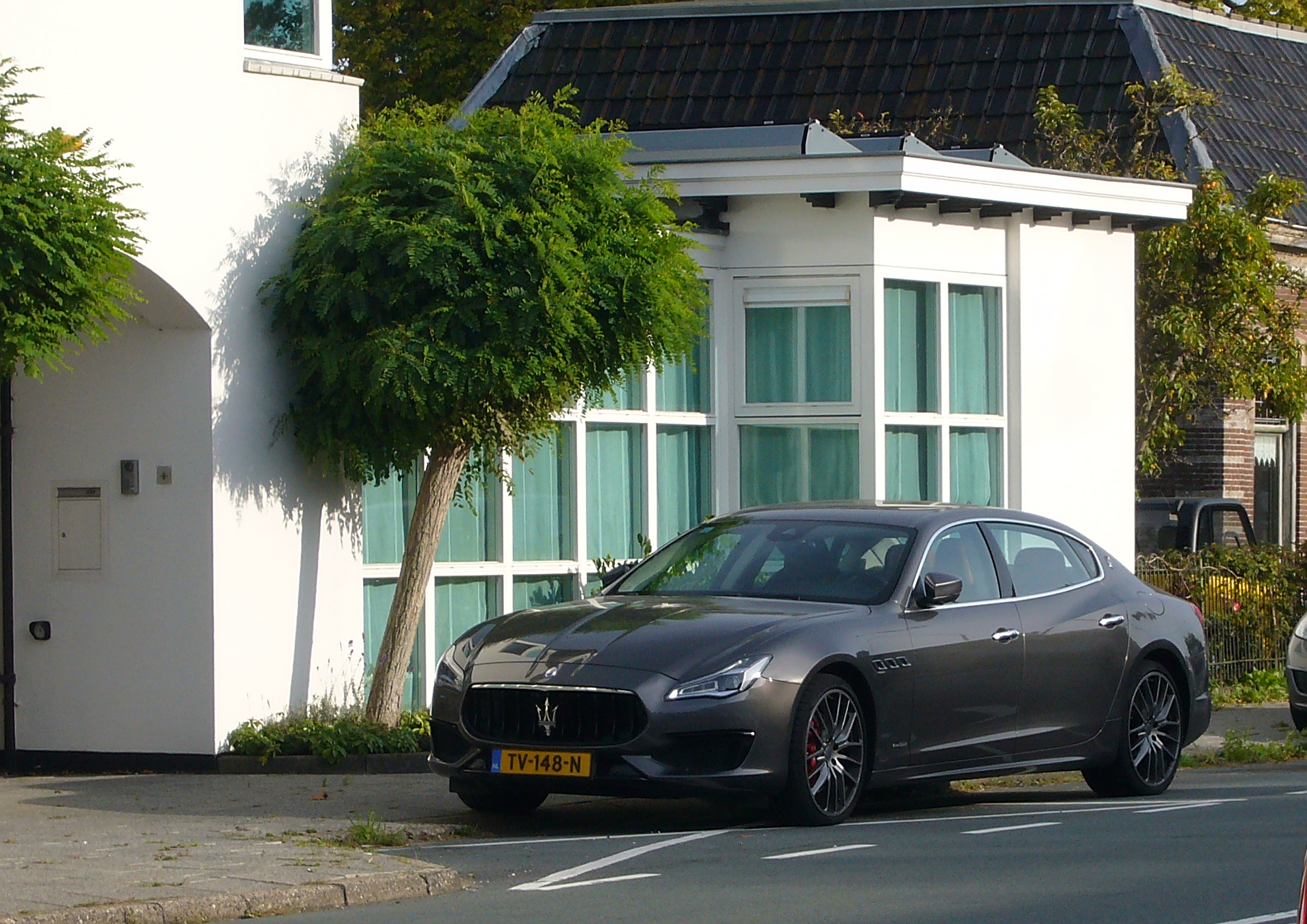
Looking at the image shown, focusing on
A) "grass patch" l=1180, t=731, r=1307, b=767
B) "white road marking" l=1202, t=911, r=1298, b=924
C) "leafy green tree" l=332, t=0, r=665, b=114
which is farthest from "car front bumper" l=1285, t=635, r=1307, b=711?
"leafy green tree" l=332, t=0, r=665, b=114

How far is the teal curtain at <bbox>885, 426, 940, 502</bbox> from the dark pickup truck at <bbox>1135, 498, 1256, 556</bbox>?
202 inches

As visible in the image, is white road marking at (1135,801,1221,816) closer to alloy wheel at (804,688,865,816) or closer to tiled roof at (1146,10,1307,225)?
alloy wheel at (804,688,865,816)

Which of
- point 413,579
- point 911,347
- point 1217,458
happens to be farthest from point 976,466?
point 1217,458

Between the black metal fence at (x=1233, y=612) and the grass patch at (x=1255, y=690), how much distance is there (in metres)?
0.10

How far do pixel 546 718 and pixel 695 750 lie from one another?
2.44 ft

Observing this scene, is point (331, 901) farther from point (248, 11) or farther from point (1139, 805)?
point (248, 11)

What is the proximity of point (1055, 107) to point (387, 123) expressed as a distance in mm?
10559

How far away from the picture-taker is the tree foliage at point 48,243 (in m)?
10.1

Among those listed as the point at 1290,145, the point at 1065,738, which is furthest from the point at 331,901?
the point at 1290,145

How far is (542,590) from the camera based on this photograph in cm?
1530

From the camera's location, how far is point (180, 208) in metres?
12.7

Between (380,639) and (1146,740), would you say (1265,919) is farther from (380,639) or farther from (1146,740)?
(380,639)

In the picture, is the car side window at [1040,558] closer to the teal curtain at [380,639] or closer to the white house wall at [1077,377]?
the teal curtain at [380,639]

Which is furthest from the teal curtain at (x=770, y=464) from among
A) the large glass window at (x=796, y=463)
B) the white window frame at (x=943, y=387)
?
the white window frame at (x=943, y=387)
